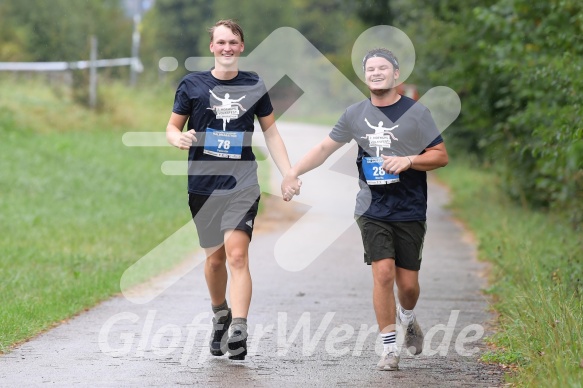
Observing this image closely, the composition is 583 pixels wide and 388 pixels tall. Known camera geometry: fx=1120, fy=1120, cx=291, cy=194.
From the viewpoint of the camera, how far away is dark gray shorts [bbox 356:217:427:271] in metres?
7.04

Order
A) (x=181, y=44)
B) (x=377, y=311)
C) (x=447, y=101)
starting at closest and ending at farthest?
(x=377, y=311)
(x=447, y=101)
(x=181, y=44)

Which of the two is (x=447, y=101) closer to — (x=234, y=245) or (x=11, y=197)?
(x=11, y=197)

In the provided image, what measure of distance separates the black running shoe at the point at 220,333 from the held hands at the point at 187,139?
1252 millimetres

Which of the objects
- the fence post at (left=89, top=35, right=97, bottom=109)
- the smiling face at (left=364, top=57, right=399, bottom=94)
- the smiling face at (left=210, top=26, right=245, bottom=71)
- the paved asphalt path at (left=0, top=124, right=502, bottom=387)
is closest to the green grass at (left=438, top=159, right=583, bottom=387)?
the paved asphalt path at (left=0, top=124, right=502, bottom=387)

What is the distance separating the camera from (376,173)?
7020 millimetres

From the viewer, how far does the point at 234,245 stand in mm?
7191

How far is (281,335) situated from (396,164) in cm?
191

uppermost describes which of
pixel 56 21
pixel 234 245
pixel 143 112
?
pixel 234 245

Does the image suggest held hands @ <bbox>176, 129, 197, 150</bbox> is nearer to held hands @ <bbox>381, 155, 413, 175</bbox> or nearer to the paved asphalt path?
held hands @ <bbox>381, 155, 413, 175</bbox>

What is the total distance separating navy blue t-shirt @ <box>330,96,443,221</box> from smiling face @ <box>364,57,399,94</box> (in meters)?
0.14

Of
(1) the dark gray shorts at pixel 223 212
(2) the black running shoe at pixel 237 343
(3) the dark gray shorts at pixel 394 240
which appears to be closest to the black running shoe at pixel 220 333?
(2) the black running shoe at pixel 237 343

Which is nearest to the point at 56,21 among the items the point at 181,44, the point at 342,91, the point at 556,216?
the point at 556,216

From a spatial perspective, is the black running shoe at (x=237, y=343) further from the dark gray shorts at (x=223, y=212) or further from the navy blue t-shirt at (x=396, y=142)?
the navy blue t-shirt at (x=396, y=142)

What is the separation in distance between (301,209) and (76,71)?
36.5ft
